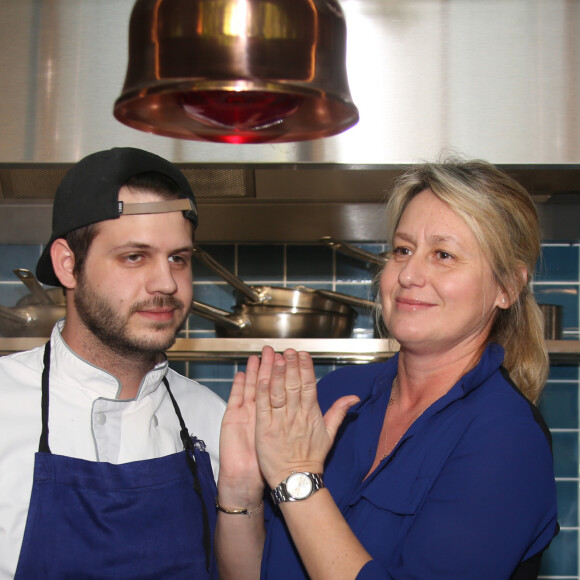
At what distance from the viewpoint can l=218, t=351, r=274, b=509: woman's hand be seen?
1367 millimetres

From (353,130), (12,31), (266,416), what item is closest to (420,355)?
(266,416)

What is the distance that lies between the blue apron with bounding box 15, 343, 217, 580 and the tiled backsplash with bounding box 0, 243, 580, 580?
52.1 inches

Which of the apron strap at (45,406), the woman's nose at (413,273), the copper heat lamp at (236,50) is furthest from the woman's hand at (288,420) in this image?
the copper heat lamp at (236,50)

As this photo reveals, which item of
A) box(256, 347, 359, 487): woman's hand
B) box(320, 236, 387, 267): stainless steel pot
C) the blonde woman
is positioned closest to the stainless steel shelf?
box(320, 236, 387, 267): stainless steel pot

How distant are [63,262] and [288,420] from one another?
0.54 m

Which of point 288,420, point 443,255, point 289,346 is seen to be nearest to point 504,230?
point 443,255

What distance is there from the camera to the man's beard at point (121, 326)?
1.43m

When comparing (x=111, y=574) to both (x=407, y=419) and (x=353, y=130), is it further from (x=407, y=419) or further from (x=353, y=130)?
(x=353, y=130)

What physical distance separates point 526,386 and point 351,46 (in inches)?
39.0

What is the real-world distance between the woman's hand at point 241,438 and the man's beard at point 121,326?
0.17 m

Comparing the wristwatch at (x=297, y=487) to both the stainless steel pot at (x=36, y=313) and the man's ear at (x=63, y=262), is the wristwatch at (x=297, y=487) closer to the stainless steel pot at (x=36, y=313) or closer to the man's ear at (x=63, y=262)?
the man's ear at (x=63, y=262)

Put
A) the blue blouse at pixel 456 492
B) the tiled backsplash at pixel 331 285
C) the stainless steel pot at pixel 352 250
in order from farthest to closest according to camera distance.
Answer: the tiled backsplash at pixel 331 285
the stainless steel pot at pixel 352 250
the blue blouse at pixel 456 492

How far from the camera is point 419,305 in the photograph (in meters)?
1.39

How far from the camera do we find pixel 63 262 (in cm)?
152
